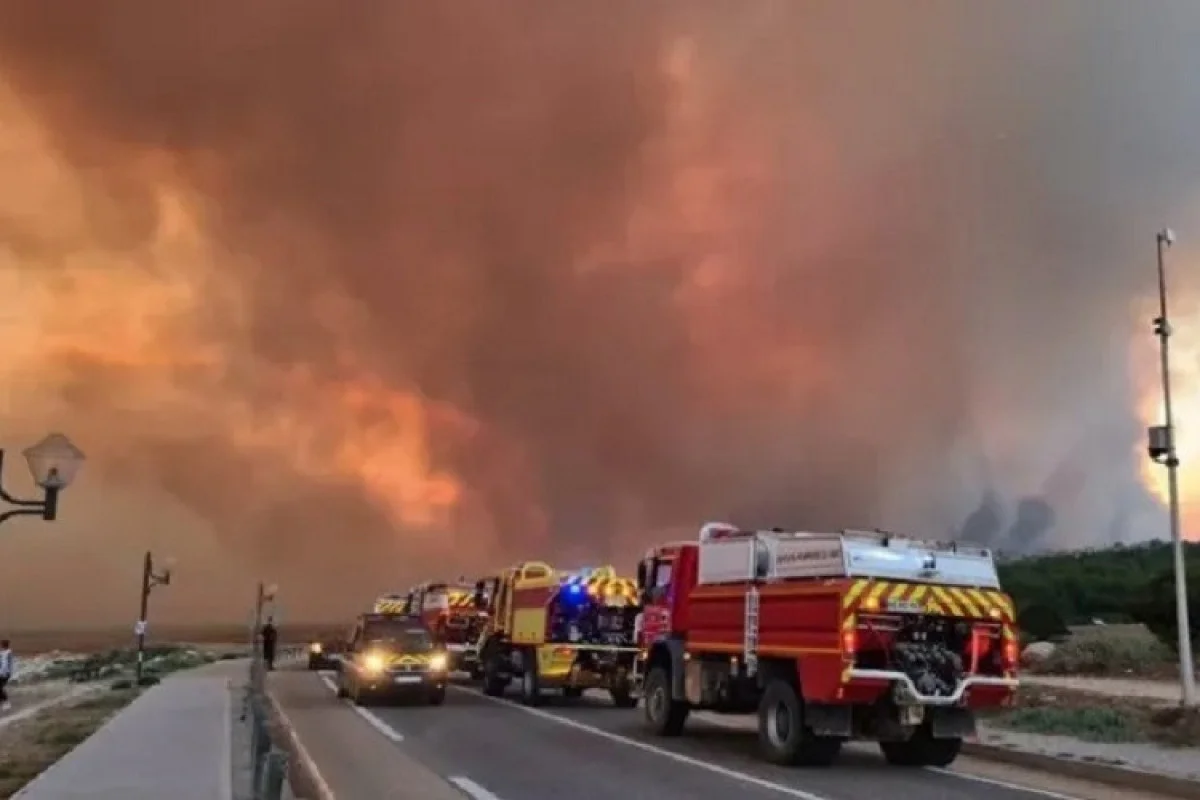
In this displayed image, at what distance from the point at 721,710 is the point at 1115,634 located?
26130 mm

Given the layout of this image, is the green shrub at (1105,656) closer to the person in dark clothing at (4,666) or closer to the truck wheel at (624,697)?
the truck wheel at (624,697)

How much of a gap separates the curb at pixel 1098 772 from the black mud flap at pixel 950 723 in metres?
1.14

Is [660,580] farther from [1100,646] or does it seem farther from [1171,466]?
[1100,646]

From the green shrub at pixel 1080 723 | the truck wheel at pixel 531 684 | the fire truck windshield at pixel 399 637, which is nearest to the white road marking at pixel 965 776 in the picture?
the green shrub at pixel 1080 723

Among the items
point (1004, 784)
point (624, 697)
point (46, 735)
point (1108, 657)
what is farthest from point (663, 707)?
point (1108, 657)

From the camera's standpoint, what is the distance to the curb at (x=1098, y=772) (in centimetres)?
1411

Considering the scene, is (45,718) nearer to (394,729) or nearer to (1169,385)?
(394,729)

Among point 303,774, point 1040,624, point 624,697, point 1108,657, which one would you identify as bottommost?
point 303,774

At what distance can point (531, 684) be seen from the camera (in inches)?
1138

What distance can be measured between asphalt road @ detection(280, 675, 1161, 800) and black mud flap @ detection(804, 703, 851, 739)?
57 cm

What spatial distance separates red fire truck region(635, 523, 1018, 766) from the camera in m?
16.5

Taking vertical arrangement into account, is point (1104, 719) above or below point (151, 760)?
above

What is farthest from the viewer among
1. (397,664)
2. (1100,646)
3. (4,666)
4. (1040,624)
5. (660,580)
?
(1040,624)

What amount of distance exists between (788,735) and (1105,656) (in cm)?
2485
